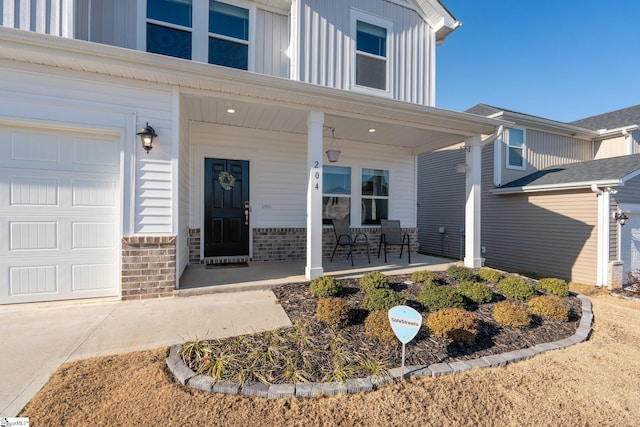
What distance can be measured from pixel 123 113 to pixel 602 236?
964 centimetres

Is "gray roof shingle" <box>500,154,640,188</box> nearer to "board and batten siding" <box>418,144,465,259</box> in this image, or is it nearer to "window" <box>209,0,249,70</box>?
"board and batten siding" <box>418,144,465,259</box>

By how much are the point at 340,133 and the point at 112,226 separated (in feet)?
14.1

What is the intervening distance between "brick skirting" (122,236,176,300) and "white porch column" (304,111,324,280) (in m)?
1.89

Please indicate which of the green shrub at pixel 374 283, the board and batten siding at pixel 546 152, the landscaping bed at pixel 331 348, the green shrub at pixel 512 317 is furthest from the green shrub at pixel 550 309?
the board and batten siding at pixel 546 152

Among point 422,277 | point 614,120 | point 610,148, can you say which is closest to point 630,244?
point 610,148

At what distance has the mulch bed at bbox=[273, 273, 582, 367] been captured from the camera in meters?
2.52

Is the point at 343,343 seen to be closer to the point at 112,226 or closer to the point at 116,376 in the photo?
the point at 116,376

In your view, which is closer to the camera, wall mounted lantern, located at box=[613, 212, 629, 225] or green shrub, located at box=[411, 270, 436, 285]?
green shrub, located at box=[411, 270, 436, 285]

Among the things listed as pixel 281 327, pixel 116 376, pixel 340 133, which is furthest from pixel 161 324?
pixel 340 133

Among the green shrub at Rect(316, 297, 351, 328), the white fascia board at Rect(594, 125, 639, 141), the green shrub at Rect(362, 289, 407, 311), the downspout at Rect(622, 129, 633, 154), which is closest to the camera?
the green shrub at Rect(316, 297, 351, 328)

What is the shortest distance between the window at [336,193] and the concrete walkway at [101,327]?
3.10m

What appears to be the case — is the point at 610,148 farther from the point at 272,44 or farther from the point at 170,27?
the point at 170,27

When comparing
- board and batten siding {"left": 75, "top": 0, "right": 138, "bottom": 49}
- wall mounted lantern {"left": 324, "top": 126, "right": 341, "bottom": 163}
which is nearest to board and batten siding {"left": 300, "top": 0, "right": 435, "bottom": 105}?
wall mounted lantern {"left": 324, "top": 126, "right": 341, "bottom": 163}

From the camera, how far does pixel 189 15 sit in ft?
15.8
